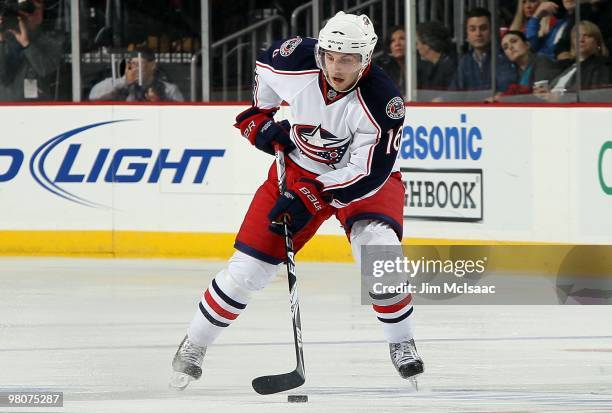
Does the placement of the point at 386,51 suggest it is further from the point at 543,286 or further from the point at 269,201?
the point at 269,201

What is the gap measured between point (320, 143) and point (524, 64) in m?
4.00

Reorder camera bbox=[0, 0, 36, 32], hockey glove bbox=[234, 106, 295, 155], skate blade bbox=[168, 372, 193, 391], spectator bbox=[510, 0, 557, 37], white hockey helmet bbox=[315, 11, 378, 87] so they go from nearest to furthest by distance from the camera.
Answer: white hockey helmet bbox=[315, 11, 378, 87], skate blade bbox=[168, 372, 193, 391], hockey glove bbox=[234, 106, 295, 155], spectator bbox=[510, 0, 557, 37], camera bbox=[0, 0, 36, 32]

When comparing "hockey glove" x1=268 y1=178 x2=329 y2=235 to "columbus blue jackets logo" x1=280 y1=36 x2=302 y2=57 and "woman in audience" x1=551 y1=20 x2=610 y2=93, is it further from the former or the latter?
"woman in audience" x1=551 y1=20 x2=610 y2=93

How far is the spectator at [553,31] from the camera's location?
28.3ft

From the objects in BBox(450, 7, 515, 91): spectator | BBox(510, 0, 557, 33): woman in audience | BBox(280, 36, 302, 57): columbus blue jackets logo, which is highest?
BBox(280, 36, 302, 57): columbus blue jackets logo

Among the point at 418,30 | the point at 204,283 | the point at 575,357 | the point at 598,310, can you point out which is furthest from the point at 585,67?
the point at 575,357

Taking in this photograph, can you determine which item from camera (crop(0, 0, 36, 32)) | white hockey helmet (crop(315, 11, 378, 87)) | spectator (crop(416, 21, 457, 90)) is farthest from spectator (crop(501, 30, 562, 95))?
white hockey helmet (crop(315, 11, 378, 87))

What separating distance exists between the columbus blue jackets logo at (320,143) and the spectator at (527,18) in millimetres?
3878

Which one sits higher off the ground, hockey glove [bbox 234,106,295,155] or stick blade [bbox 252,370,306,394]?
hockey glove [bbox 234,106,295,155]

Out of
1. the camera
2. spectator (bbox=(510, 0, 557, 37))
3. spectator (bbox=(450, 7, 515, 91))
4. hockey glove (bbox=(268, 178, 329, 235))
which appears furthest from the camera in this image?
the camera

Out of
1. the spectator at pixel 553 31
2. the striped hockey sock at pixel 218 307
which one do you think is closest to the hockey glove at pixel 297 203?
the striped hockey sock at pixel 218 307

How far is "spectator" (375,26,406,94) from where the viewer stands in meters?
9.18

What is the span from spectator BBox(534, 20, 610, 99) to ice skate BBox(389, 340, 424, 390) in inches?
146

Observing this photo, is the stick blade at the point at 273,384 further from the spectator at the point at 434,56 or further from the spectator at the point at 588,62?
the spectator at the point at 434,56
